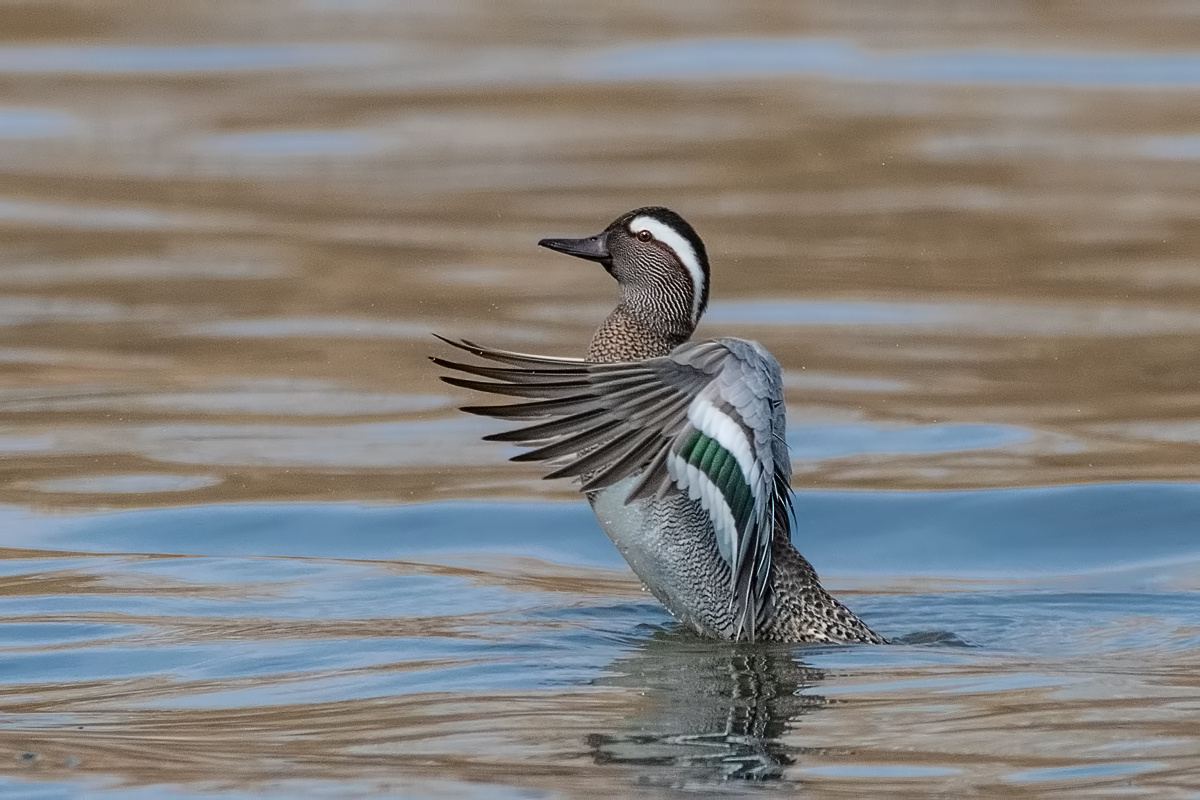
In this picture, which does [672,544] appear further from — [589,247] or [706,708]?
[589,247]

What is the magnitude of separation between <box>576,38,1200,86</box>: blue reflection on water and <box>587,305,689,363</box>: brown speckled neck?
9.34m

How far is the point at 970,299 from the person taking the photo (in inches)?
459

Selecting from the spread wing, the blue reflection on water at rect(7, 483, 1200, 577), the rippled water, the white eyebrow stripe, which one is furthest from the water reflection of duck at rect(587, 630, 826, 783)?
the blue reflection on water at rect(7, 483, 1200, 577)

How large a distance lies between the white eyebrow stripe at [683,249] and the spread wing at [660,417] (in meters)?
0.84

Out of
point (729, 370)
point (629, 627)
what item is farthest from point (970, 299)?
point (729, 370)

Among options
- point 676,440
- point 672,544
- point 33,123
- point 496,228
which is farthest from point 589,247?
point 33,123

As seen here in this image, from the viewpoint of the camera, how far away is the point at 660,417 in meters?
5.69

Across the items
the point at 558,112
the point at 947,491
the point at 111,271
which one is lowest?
the point at 947,491

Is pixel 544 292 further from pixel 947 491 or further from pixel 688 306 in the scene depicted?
pixel 688 306

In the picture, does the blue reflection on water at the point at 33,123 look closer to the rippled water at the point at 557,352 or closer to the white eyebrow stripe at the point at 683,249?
the rippled water at the point at 557,352

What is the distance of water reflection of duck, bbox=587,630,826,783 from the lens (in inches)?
202

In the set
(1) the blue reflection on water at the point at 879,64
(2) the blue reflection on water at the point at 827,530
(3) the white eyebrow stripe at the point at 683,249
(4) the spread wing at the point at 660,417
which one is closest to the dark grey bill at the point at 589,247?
(3) the white eyebrow stripe at the point at 683,249

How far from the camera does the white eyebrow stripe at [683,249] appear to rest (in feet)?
22.6

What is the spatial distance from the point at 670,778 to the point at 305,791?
0.85 m
